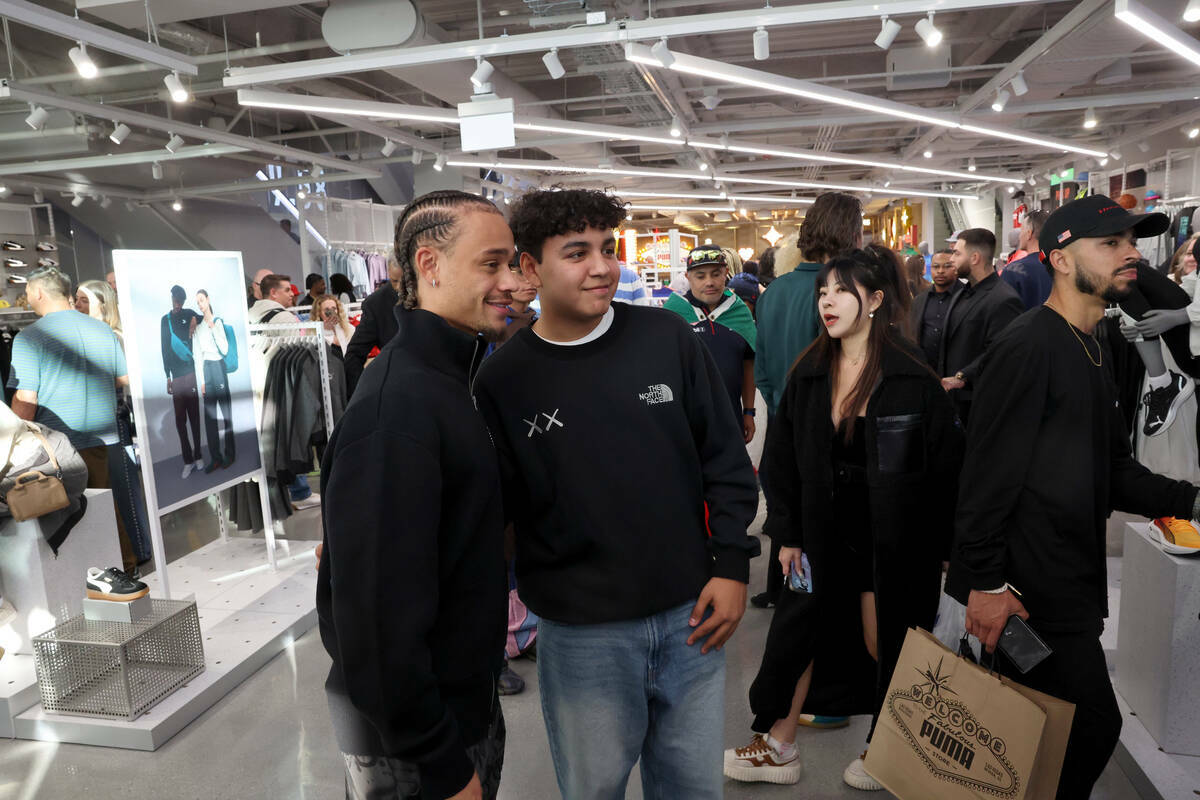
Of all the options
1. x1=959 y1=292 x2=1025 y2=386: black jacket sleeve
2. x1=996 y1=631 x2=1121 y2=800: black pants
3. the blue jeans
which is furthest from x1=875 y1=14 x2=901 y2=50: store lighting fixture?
the blue jeans

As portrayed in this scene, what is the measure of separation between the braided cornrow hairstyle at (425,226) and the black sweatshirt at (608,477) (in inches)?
13.5

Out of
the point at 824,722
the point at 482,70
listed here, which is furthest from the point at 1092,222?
the point at 482,70

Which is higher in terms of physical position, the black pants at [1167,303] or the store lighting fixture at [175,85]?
the store lighting fixture at [175,85]

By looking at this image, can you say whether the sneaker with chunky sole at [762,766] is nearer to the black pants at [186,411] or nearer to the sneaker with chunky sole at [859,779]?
the sneaker with chunky sole at [859,779]

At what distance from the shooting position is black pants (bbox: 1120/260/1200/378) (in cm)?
348

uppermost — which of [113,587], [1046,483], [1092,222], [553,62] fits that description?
[553,62]

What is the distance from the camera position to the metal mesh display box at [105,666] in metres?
3.09

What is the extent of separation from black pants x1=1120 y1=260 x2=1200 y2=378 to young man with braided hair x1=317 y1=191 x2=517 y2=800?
3.27 metres

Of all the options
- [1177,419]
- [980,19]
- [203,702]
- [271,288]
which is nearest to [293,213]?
[271,288]

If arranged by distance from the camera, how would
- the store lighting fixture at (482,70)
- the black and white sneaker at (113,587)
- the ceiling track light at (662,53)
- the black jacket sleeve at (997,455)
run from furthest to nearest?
the store lighting fixture at (482,70), the ceiling track light at (662,53), the black and white sneaker at (113,587), the black jacket sleeve at (997,455)

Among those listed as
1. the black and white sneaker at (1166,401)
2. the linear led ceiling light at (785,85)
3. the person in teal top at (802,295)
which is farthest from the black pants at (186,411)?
the black and white sneaker at (1166,401)

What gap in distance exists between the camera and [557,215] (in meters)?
1.63

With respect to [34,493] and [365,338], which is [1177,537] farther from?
[34,493]

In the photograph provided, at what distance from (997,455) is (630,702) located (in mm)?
1060
